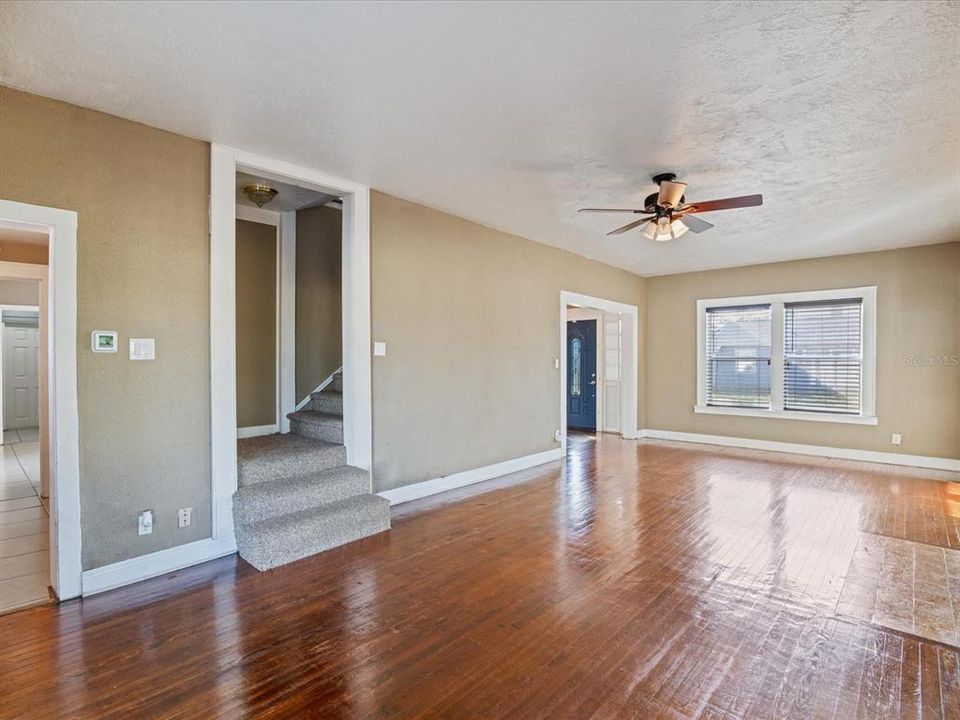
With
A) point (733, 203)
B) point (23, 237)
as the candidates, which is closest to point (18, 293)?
point (23, 237)

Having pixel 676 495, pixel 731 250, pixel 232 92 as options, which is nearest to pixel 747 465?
pixel 676 495

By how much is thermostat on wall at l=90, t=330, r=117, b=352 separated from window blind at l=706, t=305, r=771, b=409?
25.3 ft

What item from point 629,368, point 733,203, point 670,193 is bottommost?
point 629,368

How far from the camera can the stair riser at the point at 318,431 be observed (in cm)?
442

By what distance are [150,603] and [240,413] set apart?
254cm

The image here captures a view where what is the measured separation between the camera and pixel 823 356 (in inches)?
266

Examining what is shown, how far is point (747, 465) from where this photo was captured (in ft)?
20.1

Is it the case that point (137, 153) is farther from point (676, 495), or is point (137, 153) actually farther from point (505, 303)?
point (676, 495)

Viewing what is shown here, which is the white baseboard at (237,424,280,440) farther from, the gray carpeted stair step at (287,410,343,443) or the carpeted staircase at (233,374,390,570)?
the carpeted staircase at (233,374,390,570)

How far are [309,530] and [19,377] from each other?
9.34 meters

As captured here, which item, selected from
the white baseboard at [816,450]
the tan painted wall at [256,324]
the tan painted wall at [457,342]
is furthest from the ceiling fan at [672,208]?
the white baseboard at [816,450]

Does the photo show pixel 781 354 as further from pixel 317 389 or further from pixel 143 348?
pixel 143 348

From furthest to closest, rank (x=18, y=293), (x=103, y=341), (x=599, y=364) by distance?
(x=599, y=364) → (x=18, y=293) → (x=103, y=341)

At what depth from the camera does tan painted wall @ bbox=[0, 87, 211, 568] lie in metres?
2.67
